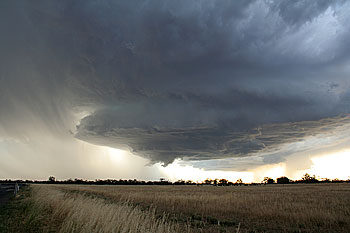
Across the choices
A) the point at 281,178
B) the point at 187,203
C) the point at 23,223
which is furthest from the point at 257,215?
the point at 281,178

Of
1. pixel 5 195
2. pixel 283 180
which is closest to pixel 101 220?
pixel 5 195

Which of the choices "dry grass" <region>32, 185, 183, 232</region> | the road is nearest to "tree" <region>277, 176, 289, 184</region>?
the road

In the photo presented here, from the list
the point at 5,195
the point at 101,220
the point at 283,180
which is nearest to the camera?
the point at 101,220

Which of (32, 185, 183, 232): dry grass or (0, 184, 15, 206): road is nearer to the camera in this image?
(32, 185, 183, 232): dry grass

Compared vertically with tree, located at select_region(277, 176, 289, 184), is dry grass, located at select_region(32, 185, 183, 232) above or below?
below

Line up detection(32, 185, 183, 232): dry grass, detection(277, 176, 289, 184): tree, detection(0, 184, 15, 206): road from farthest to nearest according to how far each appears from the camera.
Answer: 1. detection(277, 176, 289, 184): tree
2. detection(0, 184, 15, 206): road
3. detection(32, 185, 183, 232): dry grass

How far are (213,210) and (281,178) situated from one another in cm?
18397

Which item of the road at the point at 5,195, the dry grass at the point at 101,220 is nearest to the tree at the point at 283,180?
the road at the point at 5,195

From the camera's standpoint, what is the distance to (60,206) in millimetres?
15797

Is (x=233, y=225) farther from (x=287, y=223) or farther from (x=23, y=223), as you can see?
(x=23, y=223)

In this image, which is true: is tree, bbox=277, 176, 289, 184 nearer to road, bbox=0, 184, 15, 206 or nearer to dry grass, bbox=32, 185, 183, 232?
road, bbox=0, 184, 15, 206

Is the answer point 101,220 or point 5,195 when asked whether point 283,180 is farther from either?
point 101,220

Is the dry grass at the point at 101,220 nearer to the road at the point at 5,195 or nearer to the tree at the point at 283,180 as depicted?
the road at the point at 5,195

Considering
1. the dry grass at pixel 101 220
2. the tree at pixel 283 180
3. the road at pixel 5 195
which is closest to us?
the dry grass at pixel 101 220
